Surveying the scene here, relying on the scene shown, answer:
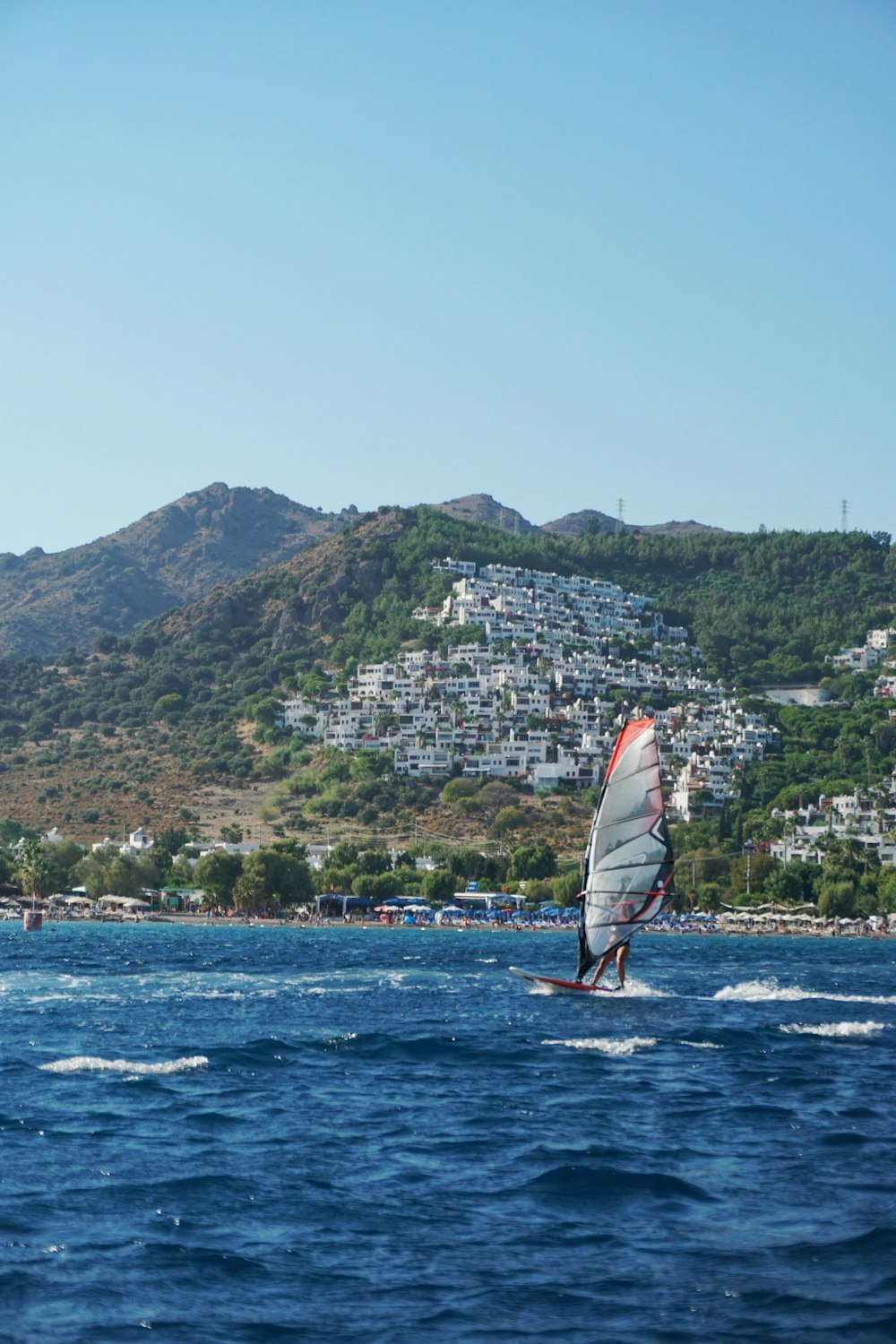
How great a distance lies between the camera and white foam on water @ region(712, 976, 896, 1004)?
68.3 metres

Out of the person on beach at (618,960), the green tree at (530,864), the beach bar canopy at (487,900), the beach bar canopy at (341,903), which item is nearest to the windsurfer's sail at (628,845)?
the person on beach at (618,960)

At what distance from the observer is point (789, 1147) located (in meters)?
34.0

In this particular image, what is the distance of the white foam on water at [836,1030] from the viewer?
54750mm

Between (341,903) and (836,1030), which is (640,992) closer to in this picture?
(836,1030)

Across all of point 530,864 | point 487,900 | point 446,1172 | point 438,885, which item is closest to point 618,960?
point 446,1172

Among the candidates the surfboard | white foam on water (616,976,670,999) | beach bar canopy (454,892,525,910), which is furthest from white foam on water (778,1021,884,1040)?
beach bar canopy (454,892,525,910)

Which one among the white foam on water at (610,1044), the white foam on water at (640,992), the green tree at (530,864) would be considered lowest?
the white foam on water at (640,992)

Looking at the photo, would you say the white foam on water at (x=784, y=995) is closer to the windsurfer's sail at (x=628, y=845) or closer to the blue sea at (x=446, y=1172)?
the blue sea at (x=446, y=1172)

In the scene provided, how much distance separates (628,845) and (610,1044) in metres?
14.7

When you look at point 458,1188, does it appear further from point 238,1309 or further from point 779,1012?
point 779,1012

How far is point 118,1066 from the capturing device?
44.5 m

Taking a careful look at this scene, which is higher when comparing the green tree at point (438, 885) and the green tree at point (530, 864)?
the green tree at point (530, 864)

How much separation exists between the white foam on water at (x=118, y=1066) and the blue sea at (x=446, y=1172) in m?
0.18

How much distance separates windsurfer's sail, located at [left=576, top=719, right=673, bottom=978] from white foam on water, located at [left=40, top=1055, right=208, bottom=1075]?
869 inches
